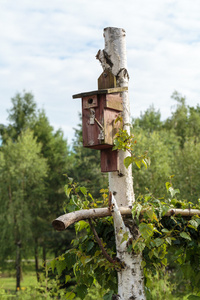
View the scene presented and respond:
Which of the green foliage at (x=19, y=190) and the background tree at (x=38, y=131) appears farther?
the background tree at (x=38, y=131)

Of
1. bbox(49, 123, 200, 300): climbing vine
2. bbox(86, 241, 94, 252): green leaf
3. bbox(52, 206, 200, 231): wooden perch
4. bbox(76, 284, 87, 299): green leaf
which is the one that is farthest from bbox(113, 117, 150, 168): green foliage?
bbox(76, 284, 87, 299): green leaf

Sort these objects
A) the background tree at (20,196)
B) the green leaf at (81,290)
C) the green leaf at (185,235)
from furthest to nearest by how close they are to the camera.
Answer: the background tree at (20,196)
the green leaf at (81,290)
the green leaf at (185,235)

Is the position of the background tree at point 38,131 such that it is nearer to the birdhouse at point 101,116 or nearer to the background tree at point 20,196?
the background tree at point 20,196

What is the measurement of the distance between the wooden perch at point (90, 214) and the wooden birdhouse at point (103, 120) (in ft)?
1.60

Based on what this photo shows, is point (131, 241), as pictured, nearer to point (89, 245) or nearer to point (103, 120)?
point (89, 245)

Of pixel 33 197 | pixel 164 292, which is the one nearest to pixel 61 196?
pixel 33 197

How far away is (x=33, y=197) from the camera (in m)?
24.6

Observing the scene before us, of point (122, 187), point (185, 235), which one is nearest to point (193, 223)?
point (185, 235)

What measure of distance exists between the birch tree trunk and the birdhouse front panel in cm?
14

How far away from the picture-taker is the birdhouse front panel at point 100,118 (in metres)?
3.83

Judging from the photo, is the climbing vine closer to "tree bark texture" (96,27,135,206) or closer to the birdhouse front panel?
the birdhouse front panel

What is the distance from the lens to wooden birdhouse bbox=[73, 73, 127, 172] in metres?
3.84

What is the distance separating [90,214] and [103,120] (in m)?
0.97

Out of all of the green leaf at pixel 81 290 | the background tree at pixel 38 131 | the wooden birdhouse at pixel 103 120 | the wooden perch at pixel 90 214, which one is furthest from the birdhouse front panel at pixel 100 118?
the background tree at pixel 38 131
